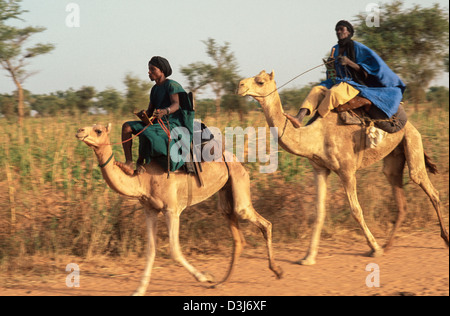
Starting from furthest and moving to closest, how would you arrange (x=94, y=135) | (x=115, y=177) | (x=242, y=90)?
1. (x=242, y=90)
2. (x=115, y=177)
3. (x=94, y=135)

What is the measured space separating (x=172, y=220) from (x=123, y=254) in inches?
77.1

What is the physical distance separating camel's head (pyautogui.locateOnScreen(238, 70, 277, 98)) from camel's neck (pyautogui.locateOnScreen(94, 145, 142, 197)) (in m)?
1.73

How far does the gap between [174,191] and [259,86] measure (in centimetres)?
175

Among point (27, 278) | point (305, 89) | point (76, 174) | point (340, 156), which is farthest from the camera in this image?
point (305, 89)

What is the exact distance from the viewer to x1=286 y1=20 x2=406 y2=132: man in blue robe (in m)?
7.62

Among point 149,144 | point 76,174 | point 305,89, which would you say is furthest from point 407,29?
point 149,144

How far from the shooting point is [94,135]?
5691 mm

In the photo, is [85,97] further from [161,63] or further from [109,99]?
[161,63]

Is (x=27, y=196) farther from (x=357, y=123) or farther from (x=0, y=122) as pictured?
(x=0, y=122)

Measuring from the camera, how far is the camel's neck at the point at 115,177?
5859 millimetres

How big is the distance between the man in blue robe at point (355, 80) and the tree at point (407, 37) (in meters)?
12.1

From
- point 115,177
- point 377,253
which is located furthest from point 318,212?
point 115,177

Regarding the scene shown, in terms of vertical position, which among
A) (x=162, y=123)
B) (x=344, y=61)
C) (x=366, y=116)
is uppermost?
(x=344, y=61)

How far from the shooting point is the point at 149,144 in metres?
6.25
